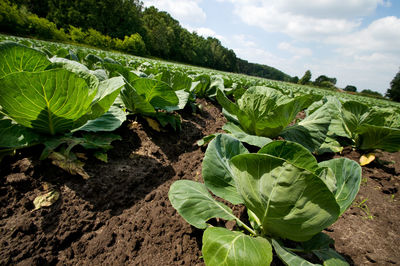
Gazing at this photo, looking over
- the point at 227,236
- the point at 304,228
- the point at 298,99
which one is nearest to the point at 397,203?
the point at 298,99

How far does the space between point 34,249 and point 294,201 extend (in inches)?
56.7

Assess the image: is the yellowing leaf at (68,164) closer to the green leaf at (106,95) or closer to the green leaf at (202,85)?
the green leaf at (106,95)

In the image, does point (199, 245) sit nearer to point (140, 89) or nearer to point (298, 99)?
point (140, 89)

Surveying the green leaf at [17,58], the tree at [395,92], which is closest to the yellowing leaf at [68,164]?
the green leaf at [17,58]

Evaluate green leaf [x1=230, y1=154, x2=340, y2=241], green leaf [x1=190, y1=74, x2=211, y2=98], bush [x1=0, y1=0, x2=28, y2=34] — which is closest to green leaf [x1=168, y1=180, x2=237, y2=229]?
green leaf [x1=230, y1=154, x2=340, y2=241]

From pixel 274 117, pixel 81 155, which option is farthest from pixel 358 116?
pixel 81 155

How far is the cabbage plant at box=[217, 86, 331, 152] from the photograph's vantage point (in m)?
2.00

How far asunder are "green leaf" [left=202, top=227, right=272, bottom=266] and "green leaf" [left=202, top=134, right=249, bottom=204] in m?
0.34

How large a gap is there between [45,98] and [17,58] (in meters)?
0.45

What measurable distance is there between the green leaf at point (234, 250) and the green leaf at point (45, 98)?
1.23 meters

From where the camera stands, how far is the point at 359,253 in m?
1.29

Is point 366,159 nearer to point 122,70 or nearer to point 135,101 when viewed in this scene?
point 135,101

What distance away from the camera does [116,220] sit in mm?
1269

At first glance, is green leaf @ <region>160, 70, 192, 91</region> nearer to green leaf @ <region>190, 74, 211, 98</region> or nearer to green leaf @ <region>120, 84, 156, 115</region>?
green leaf @ <region>120, 84, 156, 115</region>
